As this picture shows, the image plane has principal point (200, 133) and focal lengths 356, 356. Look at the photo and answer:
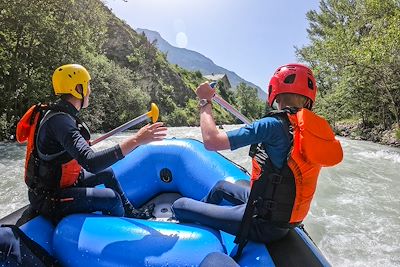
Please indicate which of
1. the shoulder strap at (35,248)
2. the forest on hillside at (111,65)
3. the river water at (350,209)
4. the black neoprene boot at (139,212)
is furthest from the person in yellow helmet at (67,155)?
the forest on hillside at (111,65)

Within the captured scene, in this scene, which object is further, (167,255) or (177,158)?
(177,158)

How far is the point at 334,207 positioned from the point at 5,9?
10843mm

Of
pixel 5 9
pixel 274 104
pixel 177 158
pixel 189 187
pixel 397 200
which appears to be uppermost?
pixel 5 9

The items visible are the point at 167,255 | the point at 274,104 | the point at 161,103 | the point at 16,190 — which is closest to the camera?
the point at 167,255

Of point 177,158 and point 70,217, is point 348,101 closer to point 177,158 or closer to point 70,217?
point 177,158

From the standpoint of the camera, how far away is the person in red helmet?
1.92 meters

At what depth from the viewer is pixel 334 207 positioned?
5.67 meters

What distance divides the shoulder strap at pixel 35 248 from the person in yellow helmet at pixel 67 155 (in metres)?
0.26

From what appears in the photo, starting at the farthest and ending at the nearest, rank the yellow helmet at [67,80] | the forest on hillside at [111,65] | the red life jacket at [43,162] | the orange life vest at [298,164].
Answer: the forest on hillside at [111,65] < the yellow helmet at [67,80] < the red life jacket at [43,162] < the orange life vest at [298,164]

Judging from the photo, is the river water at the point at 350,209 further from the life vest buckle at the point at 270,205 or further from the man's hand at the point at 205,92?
the man's hand at the point at 205,92

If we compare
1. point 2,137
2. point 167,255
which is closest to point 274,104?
point 167,255

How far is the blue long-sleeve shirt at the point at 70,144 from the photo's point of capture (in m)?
2.07

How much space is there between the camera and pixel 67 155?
2.37m

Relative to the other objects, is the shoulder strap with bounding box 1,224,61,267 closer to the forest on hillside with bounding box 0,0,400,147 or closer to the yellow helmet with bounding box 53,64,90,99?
the yellow helmet with bounding box 53,64,90,99
